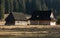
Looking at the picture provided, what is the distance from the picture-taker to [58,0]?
196 m

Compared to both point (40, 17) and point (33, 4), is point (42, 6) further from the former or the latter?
point (40, 17)

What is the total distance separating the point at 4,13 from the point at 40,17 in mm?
31562

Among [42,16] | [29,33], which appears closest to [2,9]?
[42,16]

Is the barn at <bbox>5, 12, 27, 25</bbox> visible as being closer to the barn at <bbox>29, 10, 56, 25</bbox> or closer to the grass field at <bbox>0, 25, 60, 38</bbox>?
the barn at <bbox>29, 10, 56, 25</bbox>

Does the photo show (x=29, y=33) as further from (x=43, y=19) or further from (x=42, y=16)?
(x=42, y=16)

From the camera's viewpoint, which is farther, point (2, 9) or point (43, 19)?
point (2, 9)

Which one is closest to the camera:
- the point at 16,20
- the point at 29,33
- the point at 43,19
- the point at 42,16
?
the point at 29,33

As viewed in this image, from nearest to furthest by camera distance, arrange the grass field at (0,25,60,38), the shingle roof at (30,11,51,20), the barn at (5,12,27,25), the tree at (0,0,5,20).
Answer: the grass field at (0,25,60,38) < the shingle roof at (30,11,51,20) < the barn at (5,12,27,25) < the tree at (0,0,5,20)

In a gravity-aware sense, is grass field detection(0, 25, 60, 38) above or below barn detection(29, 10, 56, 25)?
above

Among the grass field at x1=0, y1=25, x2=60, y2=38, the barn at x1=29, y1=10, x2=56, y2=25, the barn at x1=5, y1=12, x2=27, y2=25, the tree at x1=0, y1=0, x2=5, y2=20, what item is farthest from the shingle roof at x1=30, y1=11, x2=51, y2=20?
the grass field at x1=0, y1=25, x2=60, y2=38

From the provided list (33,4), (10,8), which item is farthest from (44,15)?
(33,4)

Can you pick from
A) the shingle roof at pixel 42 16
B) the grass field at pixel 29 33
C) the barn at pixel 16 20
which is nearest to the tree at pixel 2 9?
the barn at pixel 16 20

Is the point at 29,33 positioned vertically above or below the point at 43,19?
above

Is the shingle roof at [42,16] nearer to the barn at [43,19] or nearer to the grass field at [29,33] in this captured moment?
the barn at [43,19]
